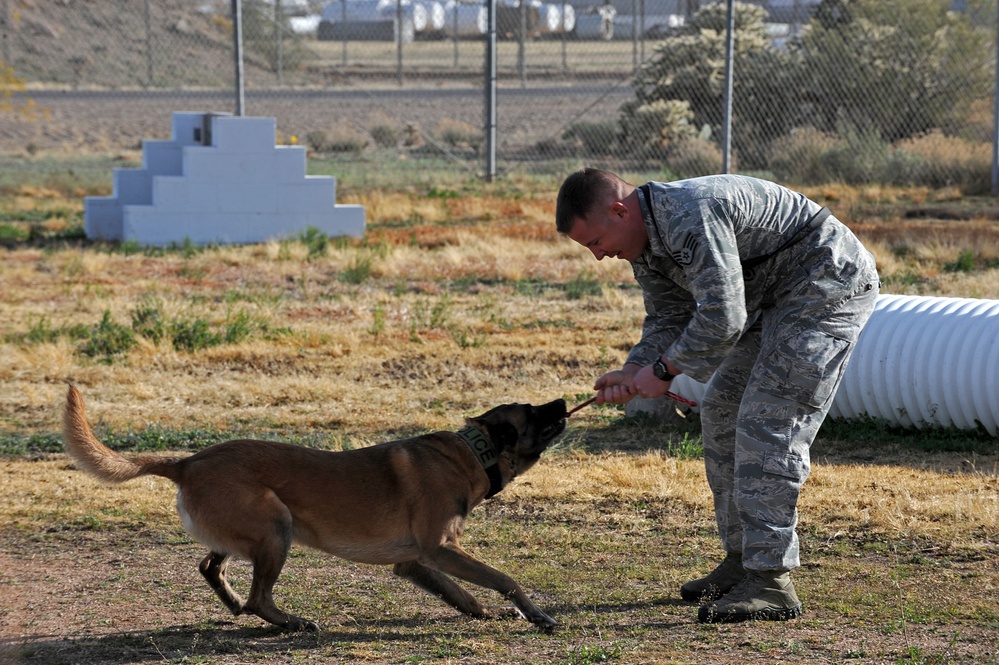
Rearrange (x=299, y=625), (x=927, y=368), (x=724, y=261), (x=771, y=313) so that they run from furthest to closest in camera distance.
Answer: (x=927, y=368) → (x=299, y=625) → (x=771, y=313) → (x=724, y=261)

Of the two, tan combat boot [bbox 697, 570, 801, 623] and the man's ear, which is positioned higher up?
Result: the man's ear

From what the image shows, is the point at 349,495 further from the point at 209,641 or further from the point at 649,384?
the point at 649,384

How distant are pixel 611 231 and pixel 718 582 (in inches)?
61.1

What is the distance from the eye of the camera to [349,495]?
435 centimetres

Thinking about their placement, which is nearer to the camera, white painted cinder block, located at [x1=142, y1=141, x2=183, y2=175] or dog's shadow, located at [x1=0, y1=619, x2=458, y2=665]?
dog's shadow, located at [x1=0, y1=619, x2=458, y2=665]

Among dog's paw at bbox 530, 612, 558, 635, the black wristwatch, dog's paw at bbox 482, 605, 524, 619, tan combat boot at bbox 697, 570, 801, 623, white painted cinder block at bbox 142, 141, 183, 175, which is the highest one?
white painted cinder block at bbox 142, 141, 183, 175

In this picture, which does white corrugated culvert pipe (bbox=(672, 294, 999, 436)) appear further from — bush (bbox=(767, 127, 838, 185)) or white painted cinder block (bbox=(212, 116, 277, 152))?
bush (bbox=(767, 127, 838, 185))

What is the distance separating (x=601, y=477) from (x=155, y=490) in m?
2.37

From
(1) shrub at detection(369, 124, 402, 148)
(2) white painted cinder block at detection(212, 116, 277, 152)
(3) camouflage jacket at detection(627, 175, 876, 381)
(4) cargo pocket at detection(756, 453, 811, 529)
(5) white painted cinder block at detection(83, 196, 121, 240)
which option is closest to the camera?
(3) camouflage jacket at detection(627, 175, 876, 381)

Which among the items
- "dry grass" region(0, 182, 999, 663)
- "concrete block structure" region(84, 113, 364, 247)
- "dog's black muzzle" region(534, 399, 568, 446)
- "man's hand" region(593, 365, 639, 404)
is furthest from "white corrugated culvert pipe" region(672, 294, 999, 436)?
"concrete block structure" region(84, 113, 364, 247)

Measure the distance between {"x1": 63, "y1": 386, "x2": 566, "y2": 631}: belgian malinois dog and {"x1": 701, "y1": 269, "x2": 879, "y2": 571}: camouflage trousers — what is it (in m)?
0.83

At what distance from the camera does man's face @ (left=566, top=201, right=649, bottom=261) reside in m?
3.88

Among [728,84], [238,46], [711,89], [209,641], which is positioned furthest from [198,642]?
[711,89]

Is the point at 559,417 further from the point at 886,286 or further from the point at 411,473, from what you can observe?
the point at 886,286
